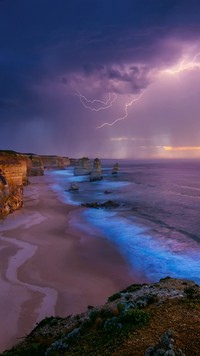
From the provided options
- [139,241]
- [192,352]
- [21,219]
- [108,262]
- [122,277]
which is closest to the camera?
[192,352]

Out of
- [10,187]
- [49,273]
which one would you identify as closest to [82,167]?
[10,187]

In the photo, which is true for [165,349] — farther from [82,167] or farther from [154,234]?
[82,167]

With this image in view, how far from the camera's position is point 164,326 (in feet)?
28.3

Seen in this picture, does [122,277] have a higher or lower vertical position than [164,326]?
lower

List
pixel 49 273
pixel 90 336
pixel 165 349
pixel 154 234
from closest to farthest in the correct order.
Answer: pixel 165 349 < pixel 90 336 < pixel 49 273 < pixel 154 234

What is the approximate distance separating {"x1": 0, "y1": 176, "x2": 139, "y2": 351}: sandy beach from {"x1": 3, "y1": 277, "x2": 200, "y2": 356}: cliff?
1.81 m

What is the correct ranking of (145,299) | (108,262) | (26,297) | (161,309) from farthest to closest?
(108,262) < (26,297) < (145,299) < (161,309)

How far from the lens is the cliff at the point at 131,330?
295 inches

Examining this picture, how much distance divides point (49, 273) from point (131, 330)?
381 inches

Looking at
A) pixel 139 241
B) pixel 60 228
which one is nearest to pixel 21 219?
pixel 60 228

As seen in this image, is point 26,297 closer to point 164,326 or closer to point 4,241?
point 164,326

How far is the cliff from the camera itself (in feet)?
24.6

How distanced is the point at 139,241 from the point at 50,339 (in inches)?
649

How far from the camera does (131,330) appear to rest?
8516 millimetres
